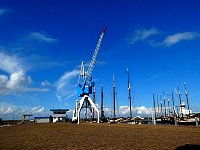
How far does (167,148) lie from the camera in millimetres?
14266

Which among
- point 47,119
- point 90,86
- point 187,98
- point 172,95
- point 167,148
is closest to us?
point 167,148

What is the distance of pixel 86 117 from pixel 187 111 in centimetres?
4882

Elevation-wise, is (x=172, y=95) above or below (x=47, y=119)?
above

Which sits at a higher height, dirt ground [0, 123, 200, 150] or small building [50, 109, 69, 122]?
small building [50, 109, 69, 122]

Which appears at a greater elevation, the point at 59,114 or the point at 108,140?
the point at 59,114

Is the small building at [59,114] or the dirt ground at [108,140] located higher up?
the small building at [59,114]

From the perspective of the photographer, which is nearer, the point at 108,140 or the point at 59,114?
the point at 108,140

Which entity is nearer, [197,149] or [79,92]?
[197,149]

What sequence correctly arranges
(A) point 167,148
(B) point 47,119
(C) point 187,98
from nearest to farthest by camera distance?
(A) point 167,148
(C) point 187,98
(B) point 47,119

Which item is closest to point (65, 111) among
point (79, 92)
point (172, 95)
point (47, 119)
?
point (47, 119)

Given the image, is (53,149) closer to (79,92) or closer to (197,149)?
(197,149)

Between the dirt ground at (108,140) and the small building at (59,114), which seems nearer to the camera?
the dirt ground at (108,140)

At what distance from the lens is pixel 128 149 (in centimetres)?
1427

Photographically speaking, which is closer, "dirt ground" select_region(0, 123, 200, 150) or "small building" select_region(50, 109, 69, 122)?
"dirt ground" select_region(0, 123, 200, 150)
